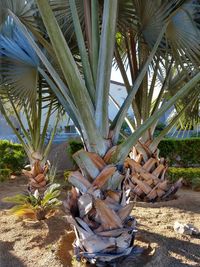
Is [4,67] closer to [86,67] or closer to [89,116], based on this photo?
[86,67]

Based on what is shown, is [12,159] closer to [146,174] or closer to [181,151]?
[181,151]

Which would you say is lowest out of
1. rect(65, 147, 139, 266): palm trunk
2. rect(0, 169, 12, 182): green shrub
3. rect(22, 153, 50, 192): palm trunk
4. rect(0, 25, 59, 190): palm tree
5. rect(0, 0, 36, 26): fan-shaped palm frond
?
rect(0, 169, 12, 182): green shrub

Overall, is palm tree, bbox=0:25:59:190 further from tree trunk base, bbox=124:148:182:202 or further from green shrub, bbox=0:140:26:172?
green shrub, bbox=0:140:26:172

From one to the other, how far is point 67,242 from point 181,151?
218 inches

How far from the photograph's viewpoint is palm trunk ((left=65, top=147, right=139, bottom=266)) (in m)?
2.17

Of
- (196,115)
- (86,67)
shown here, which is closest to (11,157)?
(196,115)

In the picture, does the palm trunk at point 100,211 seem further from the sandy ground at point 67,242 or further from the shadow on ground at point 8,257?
the shadow on ground at point 8,257

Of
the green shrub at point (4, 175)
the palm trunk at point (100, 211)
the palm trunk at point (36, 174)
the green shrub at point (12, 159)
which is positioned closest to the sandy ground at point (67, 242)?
the palm trunk at point (100, 211)

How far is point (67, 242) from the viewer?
2.72 meters

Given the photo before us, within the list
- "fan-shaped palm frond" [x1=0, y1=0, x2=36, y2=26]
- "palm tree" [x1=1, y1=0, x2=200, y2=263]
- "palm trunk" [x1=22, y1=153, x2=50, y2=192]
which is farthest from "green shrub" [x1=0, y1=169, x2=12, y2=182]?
"palm tree" [x1=1, y1=0, x2=200, y2=263]

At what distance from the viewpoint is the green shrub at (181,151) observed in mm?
7668

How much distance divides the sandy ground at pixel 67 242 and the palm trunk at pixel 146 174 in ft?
1.61

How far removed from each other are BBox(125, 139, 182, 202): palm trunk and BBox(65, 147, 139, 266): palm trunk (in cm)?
178

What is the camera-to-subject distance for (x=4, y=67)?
4012mm
